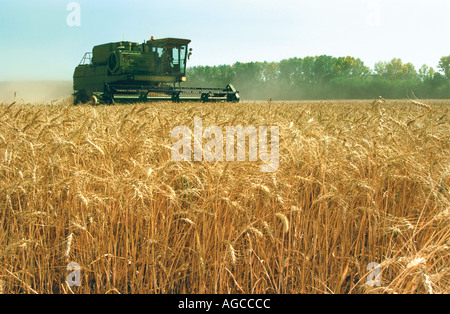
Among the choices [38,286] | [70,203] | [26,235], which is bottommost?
[38,286]

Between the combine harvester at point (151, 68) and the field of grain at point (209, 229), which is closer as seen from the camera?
the field of grain at point (209, 229)

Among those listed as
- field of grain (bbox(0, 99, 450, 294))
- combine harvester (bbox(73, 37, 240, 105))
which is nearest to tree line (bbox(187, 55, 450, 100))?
combine harvester (bbox(73, 37, 240, 105))

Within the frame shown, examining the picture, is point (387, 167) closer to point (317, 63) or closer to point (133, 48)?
point (133, 48)

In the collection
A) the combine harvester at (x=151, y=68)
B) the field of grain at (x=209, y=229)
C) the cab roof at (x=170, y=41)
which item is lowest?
the field of grain at (x=209, y=229)

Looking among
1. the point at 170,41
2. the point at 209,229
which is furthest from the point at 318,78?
the point at 209,229

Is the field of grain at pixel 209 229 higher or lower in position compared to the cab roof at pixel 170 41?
lower

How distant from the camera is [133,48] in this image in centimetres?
1806

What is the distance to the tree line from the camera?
2020 inches

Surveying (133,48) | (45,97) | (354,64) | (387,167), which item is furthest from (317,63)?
(387,167)

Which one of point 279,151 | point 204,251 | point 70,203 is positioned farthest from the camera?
point 279,151

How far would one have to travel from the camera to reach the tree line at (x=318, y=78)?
51312 millimetres

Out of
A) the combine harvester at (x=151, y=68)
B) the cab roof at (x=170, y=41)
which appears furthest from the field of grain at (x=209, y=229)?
the cab roof at (x=170, y=41)

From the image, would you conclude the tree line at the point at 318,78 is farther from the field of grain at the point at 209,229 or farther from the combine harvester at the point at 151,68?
the field of grain at the point at 209,229
